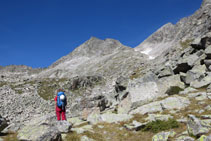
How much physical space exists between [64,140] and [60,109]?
163 inches

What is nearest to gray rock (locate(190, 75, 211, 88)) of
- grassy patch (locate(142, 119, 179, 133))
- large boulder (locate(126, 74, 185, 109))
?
large boulder (locate(126, 74, 185, 109))

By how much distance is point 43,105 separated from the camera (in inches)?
1674

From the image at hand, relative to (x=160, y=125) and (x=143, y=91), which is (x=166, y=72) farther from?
(x=160, y=125)

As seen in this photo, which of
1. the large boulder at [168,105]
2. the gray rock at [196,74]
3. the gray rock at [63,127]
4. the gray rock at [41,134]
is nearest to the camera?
the gray rock at [41,134]

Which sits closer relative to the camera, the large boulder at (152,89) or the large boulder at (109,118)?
the large boulder at (109,118)

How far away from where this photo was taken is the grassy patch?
10.6 m

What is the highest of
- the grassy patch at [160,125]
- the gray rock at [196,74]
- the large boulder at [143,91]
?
the gray rock at [196,74]

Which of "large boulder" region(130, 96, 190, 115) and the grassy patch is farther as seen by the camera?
"large boulder" region(130, 96, 190, 115)

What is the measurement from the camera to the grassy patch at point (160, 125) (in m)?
10.6

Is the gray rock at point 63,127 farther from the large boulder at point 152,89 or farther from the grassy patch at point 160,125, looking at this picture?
the large boulder at point 152,89

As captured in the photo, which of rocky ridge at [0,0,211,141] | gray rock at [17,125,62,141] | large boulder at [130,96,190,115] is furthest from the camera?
large boulder at [130,96,190,115]

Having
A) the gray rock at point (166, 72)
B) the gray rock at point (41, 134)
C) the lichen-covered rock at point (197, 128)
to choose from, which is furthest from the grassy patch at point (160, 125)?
the gray rock at point (166, 72)

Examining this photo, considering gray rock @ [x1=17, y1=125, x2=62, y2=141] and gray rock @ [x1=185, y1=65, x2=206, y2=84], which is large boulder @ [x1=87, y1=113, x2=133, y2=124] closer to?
gray rock @ [x1=17, y1=125, x2=62, y2=141]

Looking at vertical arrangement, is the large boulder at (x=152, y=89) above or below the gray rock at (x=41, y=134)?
above
